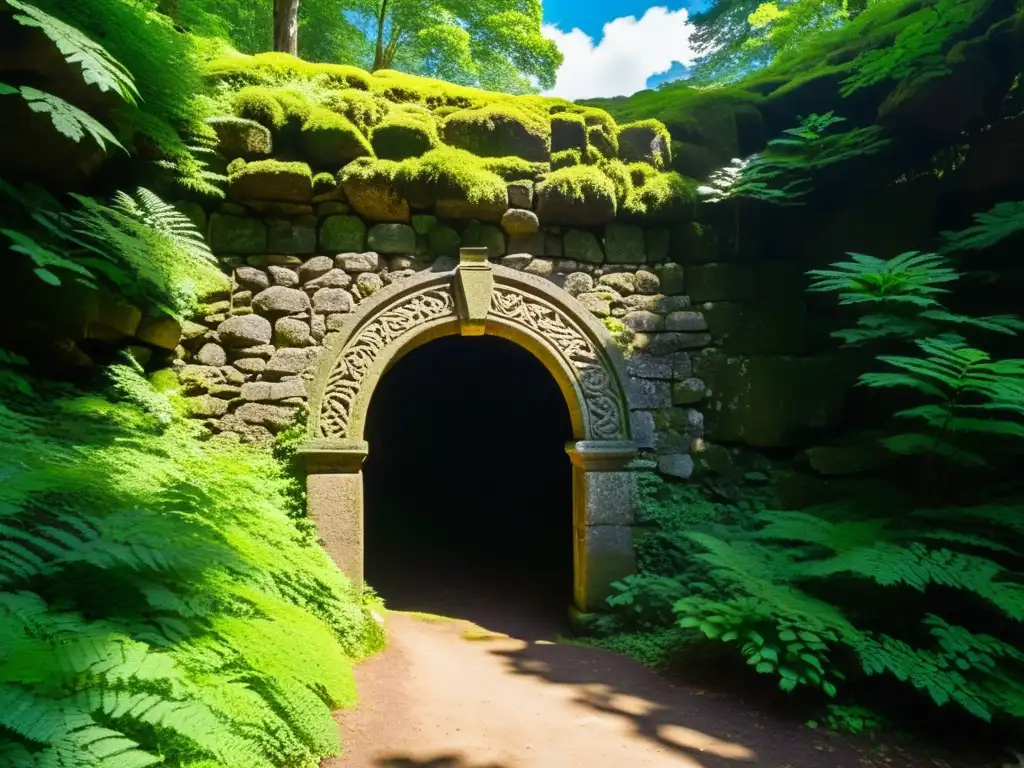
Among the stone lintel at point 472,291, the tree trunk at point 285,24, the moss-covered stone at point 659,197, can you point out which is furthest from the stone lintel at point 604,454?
the tree trunk at point 285,24

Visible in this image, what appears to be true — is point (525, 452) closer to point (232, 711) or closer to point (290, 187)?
point (290, 187)

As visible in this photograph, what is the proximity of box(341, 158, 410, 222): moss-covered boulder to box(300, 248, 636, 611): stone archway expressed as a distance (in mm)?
573

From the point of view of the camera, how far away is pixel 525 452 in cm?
1001

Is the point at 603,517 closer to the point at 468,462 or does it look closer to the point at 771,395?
the point at 771,395

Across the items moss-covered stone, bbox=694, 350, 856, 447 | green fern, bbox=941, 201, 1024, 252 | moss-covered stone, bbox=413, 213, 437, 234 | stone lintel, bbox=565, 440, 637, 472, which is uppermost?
moss-covered stone, bbox=413, 213, 437, 234

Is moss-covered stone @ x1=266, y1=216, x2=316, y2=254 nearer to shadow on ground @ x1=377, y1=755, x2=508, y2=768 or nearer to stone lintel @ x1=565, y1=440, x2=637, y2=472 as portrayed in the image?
stone lintel @ x1=565, y1=440, x2=637, y2=472

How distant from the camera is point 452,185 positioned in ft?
16.8

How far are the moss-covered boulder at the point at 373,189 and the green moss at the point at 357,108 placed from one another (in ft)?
1.20

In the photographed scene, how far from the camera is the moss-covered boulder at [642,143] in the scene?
5.73m

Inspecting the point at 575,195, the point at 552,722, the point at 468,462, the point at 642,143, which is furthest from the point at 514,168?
the point at 468,462

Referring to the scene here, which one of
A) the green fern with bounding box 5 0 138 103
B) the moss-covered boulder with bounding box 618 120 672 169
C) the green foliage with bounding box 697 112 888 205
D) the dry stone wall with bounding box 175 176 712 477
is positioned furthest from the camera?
the moss-covered boulder with bounding box 618 120 672 169

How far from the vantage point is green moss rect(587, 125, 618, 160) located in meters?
5.62

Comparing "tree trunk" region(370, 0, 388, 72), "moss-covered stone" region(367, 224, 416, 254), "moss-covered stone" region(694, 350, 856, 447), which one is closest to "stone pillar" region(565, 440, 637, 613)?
"moss-covered stone" region(694, 350, 856, 447)

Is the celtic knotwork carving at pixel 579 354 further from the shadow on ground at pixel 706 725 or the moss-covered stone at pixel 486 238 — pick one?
the shadow on ground at pixel 706 725
